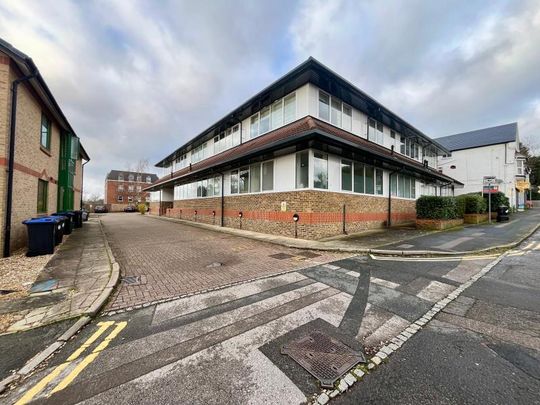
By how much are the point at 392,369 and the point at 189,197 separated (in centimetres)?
2457

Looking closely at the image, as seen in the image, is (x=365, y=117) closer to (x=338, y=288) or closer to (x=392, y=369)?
(x=338, y=288)

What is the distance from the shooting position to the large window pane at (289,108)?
44.1 ft

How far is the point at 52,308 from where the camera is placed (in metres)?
4.04

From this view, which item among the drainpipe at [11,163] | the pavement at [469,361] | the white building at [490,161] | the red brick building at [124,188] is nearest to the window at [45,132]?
the drainpipe at [11,163]

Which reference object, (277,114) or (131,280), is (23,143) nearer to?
(131,280)

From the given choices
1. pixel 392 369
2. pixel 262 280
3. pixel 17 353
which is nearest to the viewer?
pixel 392 369

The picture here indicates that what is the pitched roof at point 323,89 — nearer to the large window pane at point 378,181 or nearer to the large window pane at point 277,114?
the large window pane at point 277,114

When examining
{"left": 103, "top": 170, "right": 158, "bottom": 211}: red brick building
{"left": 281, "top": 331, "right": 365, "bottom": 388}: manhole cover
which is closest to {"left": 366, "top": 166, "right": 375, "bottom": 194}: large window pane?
{"left": 281, "top": 331, "right": 365, "bottom": 388}: manhole cover

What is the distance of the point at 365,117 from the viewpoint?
16.2 meters

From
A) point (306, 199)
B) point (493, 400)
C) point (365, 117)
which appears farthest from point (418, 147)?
point (493, 400)

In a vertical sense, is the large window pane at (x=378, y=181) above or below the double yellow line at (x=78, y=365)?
above

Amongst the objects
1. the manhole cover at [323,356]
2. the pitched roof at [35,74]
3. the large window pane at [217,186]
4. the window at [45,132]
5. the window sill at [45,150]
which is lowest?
the manhole cover at [323,356]

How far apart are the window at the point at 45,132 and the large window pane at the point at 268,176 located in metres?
11.0

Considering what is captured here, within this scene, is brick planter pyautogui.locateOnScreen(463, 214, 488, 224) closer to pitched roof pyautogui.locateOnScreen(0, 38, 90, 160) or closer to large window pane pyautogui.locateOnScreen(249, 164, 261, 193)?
large window pane pyautogui.locateOnScreen(249, 164, 261, 193)
